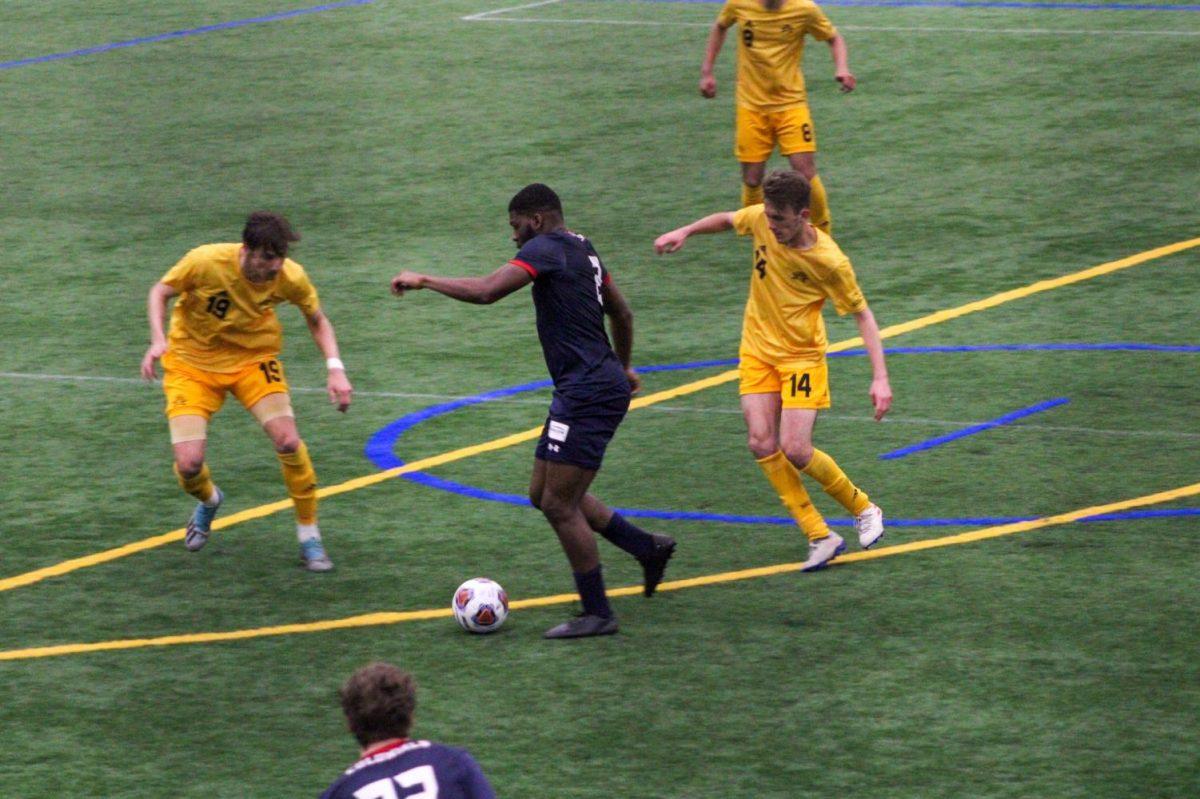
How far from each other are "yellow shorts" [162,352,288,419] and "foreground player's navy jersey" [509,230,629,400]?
1984mm

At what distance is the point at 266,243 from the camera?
1102cm

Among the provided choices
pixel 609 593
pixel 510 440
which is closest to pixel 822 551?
pixel 609 593

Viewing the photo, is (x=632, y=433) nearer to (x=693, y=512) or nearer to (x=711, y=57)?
(x=693, y=512)

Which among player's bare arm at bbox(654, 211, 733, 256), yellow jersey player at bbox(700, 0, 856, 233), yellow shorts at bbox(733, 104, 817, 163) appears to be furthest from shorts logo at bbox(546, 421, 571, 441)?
yellow shorts at bbox(733, 104, 817, 163)

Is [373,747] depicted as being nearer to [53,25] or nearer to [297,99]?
[297,99]

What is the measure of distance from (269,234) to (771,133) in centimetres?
742

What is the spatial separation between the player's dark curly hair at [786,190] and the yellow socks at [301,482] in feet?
9.11

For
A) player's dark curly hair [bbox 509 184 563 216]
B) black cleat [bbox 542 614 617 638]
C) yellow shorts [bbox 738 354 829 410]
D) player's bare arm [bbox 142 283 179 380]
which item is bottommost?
black cleat [bbox 542 614 617 638]

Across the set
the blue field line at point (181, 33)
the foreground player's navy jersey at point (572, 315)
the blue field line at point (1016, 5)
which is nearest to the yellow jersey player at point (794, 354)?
the foreground player's navy jersey at point (572, 315)

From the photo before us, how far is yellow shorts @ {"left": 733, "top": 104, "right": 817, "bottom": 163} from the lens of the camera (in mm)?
17453

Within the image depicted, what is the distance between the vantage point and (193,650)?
10320 millimetres

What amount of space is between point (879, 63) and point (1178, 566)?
14.4 meters

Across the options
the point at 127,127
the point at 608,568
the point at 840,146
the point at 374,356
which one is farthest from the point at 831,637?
the point at 127,127

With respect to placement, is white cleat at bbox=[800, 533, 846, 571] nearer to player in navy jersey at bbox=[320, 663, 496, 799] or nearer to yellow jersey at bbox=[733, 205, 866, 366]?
yellow jersey at bbox=[733, 205, 866, 366]
